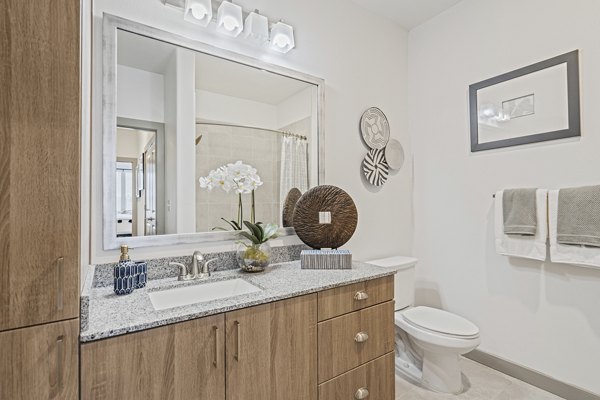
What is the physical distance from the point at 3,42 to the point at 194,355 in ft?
3.39

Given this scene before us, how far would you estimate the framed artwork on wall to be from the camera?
176 cm

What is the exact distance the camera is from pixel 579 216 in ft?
5.42

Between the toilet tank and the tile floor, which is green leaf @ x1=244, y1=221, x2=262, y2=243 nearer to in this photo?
the toilet tank

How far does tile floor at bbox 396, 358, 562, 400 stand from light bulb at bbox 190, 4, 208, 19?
8.08 ft

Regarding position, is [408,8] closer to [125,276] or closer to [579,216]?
[579,216]

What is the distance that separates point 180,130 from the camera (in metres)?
1.55

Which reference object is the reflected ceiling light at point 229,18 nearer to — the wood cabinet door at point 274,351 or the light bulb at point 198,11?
the light bulb at point 198,11

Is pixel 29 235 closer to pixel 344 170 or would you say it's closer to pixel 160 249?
pixel 160 249

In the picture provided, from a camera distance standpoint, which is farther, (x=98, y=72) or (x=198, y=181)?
(x=198, y=181)

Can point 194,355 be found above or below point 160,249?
below

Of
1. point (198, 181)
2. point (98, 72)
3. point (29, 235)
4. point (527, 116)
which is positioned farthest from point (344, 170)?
point (29, 235)

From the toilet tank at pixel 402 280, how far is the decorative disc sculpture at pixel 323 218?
20.2 inches

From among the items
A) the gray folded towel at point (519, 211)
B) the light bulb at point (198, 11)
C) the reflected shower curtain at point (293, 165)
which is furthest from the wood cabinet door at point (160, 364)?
the gray folded towel at point (519, 211)

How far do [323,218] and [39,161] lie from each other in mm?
1325
